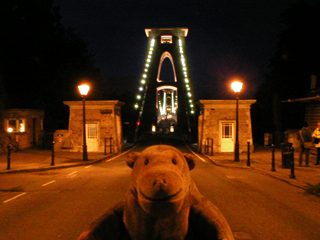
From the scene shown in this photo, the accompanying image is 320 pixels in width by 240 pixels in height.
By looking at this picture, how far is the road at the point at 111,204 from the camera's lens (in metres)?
5.23

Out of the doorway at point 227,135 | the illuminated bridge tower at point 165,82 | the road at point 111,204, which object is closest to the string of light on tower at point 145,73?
the illuminated bridge tower at point 165,82

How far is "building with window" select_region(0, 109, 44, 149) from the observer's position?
70.7 ft

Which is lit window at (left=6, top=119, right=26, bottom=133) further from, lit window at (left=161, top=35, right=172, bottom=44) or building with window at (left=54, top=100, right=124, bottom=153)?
lit window at (left=161, top=35, right=172, bottom=44)

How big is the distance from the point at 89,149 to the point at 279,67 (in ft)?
57.4

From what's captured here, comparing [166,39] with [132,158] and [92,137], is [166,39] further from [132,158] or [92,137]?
[132,158]

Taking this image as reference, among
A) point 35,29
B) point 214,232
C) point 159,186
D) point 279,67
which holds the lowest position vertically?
point 214,232

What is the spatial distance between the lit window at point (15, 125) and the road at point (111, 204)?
12.1m

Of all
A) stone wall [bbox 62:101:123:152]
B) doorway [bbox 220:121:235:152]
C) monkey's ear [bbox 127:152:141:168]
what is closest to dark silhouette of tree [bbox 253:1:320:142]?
doorway [bbox 220:121:235:152]

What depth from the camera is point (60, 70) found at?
33.2 meters

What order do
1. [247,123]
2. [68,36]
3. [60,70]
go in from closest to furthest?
[247,123], [60,70], [68,36]

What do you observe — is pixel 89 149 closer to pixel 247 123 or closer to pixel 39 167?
pixel 39 167

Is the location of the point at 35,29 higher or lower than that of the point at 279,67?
higher

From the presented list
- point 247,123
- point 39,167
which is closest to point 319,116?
point 247,123

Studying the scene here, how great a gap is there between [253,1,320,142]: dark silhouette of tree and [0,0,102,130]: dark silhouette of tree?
777 inches
